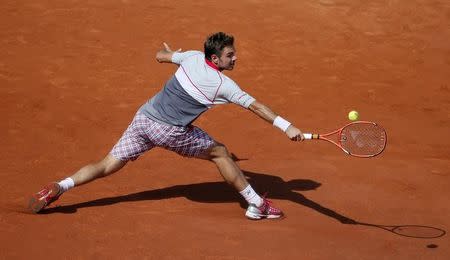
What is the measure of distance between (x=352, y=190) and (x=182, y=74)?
2.14m

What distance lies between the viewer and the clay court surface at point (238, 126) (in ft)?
21.6

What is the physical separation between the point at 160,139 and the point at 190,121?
296 millimetres

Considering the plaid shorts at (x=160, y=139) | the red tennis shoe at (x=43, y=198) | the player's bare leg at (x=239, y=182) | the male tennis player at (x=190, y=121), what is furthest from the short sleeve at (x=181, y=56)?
the red tennis shoe at (x=43, y=198)

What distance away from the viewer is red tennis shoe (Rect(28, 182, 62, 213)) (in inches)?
266

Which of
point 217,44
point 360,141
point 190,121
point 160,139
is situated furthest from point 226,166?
point 360,141

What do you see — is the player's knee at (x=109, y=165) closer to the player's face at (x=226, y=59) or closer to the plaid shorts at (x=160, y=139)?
the plaid shorts at (x=160, y=139)

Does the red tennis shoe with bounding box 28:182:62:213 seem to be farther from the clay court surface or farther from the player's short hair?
the player's short hair

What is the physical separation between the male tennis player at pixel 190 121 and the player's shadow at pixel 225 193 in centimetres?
37

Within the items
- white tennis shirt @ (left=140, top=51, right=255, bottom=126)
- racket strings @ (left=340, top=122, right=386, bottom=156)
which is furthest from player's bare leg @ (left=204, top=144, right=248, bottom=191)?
racket strings @ (left=340, top=122, right=386, bottom=156)

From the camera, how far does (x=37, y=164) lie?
832 cm

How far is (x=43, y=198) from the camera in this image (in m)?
6.77

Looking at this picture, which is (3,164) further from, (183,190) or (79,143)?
(183,190)

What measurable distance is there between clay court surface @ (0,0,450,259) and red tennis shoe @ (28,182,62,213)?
144 mm

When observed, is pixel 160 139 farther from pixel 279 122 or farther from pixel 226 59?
pixel 279 122
